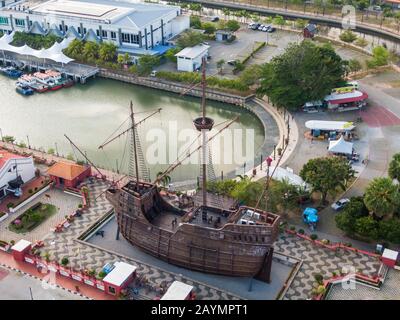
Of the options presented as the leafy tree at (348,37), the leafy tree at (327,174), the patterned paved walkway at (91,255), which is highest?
the leafy tree at (348,37)

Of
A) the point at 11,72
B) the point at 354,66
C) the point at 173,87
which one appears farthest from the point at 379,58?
the point at 11,72

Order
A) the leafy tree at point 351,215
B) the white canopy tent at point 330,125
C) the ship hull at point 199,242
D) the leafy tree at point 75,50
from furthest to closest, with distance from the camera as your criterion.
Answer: the leafy tree at point 75,50 < the white canopy tent at point 330,125 < the leafy tree at point 351,215 < the ship hull at point 199,242

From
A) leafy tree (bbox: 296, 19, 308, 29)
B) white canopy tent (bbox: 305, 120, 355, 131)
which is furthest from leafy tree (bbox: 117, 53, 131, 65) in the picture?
white canopy tent (bbox: 305, 120, 355, 131)

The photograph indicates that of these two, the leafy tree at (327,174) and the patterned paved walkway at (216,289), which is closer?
the patterned paved walkway at (216,289)

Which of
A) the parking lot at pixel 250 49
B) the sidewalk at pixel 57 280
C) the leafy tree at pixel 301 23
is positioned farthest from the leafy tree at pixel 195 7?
the sidewalk at pixel 57 280

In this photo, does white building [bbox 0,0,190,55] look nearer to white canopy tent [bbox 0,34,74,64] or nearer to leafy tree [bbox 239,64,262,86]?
white canopy tent [bbox 0,34,74,64]

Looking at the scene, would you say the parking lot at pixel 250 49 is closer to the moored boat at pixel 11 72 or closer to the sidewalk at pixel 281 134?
the sidewalk at pixel 281 134

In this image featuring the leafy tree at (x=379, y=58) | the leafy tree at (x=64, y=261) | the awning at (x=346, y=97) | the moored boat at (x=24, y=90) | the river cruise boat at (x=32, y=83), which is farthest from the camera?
the river cruise boat at (x=32, y=83)
